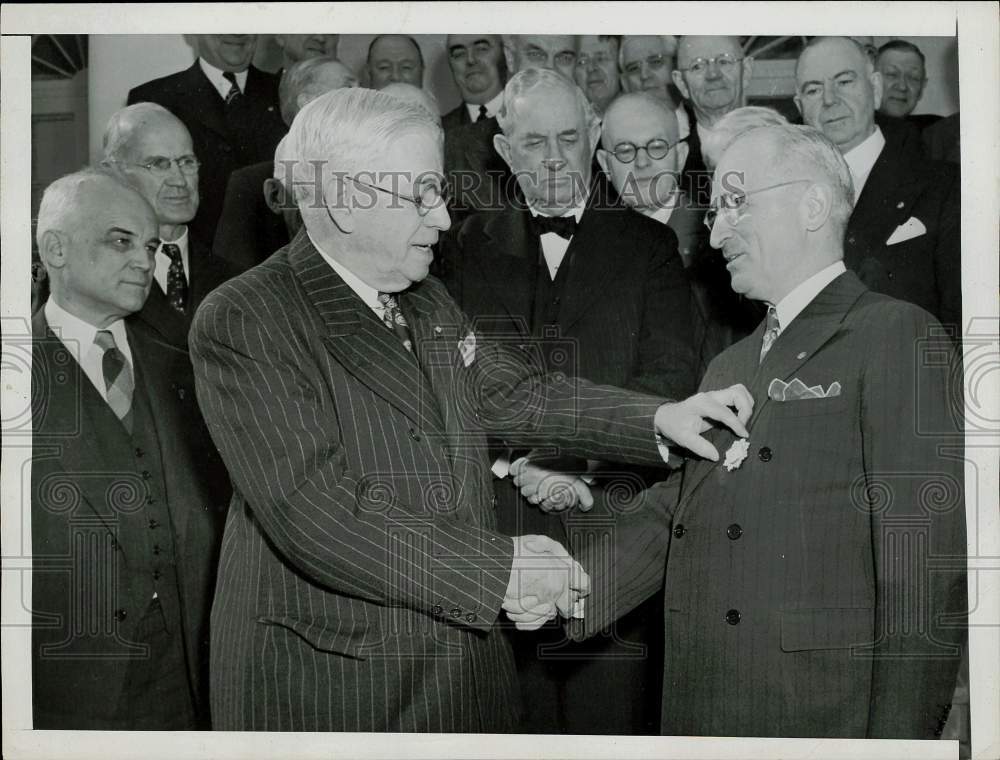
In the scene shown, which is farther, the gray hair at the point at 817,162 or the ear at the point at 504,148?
the ear at the point at 504,148

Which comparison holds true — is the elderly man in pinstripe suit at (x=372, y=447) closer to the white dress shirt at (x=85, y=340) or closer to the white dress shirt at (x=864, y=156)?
the white dress shirt at (x=85, y=340)

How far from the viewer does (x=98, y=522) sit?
325 centimetres

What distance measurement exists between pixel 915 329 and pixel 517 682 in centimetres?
156

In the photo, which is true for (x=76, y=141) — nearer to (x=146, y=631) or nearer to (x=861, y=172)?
(x=146, y=631)

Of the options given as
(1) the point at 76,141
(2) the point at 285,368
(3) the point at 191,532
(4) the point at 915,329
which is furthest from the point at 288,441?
(4) the point at 915,329

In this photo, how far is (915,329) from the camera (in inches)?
123

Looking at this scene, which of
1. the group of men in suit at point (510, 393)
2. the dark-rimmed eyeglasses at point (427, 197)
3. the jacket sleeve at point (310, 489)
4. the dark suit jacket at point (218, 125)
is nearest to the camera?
the jacket sleeve at point (310, 489)

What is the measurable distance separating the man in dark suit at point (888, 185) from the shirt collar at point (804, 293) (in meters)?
0.14

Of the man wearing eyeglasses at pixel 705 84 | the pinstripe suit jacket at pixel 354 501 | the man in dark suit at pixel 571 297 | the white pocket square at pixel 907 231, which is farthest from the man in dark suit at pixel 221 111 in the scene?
the white pocket square at pixel 907 231

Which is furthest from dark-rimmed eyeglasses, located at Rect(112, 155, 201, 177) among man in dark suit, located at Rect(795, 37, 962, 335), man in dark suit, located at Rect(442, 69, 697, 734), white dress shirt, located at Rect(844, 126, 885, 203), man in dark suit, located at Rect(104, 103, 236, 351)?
white dress shirt, located at Rect(844, 126, 885, 203)

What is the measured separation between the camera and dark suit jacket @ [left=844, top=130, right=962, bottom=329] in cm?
311

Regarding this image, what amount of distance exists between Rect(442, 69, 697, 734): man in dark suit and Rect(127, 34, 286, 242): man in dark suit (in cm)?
67

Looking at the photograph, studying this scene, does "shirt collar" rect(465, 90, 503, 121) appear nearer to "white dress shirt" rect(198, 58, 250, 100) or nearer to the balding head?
"white dress shirt" rect(198, 58, 250, 100)

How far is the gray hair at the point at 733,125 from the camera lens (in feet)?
10.3
